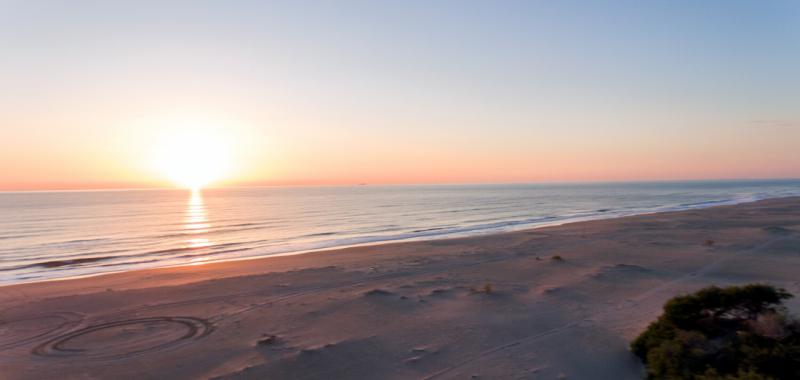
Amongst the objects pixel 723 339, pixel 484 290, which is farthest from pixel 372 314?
pixel 723 339

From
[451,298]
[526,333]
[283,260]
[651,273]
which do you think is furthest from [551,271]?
[283,260]

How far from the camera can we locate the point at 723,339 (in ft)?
24.4

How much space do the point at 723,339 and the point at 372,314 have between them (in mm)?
6909

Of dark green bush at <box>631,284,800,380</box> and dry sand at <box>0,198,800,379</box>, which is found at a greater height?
dark green bush at <box>631,284,800,380</box>

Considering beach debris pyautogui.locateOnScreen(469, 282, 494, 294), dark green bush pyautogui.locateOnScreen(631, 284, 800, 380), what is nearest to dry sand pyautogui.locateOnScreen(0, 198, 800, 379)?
beach debris pyautogui.locateOnScreen(469, 282, 494, 294)

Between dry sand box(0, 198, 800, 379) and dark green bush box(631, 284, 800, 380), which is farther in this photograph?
dry sand box(0, 198, 800, 379)

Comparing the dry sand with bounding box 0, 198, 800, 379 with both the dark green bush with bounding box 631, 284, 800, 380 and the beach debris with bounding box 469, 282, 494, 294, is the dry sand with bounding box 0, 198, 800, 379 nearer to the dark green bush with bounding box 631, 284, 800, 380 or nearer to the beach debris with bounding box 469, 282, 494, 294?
the beach debris with bounding box 469, 282, 494, 294

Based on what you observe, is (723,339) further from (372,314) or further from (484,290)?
(372,314)

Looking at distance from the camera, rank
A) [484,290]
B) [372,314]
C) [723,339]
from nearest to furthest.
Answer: [723,339] < [372,314] < [484,290]

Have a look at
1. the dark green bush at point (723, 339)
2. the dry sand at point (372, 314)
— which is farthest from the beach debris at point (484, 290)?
the dark green bush at point (723, 339)

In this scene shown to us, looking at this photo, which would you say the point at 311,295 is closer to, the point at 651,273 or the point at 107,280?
the point at 107,280

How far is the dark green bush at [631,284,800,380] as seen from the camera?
6.41 m

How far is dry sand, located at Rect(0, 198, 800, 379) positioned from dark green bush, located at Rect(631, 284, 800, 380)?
0.78 meters

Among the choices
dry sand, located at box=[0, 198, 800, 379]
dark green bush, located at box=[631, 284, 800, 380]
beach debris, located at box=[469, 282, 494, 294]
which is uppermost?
dark green bush, located at box=[631, 284, 800, 380]
